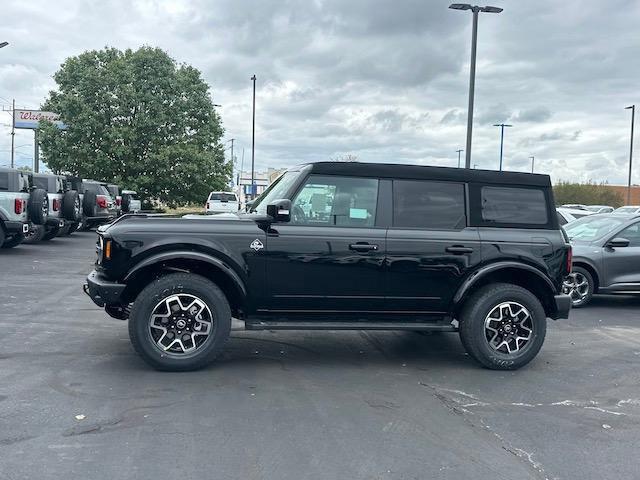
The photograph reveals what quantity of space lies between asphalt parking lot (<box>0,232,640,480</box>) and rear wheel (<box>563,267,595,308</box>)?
2237mm

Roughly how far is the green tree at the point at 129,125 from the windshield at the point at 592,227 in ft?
80.0

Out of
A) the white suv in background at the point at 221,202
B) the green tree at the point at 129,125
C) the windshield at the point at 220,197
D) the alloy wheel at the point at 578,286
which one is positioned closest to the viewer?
the alloy wheel at the point at 578,286

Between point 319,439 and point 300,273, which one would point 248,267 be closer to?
point 300,273

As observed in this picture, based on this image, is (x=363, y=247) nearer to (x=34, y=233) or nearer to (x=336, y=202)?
(x=336, y=202)

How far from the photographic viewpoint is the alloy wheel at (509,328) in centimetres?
626

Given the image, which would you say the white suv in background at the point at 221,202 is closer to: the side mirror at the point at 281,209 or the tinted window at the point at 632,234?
the tinted window at the point at 632,234

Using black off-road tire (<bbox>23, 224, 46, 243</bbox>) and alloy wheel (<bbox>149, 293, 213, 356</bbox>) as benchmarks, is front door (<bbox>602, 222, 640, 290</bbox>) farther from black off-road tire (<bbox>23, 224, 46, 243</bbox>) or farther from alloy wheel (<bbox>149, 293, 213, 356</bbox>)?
black off-road tire (<bbox>23, 224, 46, 243</bbox>)

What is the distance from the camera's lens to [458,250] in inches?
241

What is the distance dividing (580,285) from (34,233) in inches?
504

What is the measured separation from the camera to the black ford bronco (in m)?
5.71

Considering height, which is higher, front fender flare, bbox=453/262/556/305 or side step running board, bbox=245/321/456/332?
front fender flare, bbox=453/262/556/305

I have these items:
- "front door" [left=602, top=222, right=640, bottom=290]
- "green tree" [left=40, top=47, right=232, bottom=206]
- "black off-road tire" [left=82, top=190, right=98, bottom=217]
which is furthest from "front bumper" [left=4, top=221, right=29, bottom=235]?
"green tree" [left=40, top=47, right=232, bottom=206]

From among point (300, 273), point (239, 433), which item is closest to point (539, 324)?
point (300, 273)

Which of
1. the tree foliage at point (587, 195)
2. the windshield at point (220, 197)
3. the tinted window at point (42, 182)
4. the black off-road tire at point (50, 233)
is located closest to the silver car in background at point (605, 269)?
the black off-road tire at point (50, 233)
